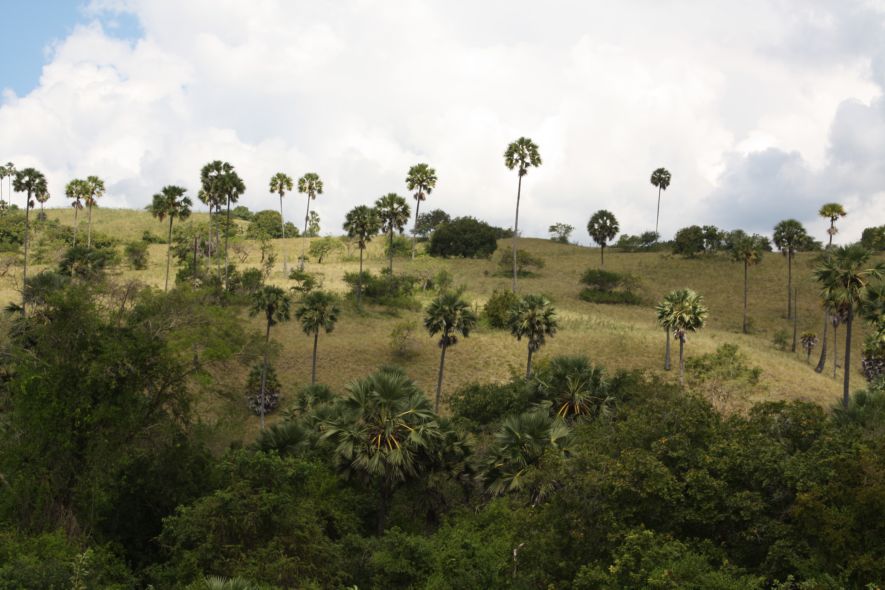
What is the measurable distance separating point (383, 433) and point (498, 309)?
1801 inches

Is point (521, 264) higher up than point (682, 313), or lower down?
higher up

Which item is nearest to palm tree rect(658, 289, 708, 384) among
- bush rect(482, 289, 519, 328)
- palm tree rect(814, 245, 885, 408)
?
palm tree rect(814, 245, 885, 408)

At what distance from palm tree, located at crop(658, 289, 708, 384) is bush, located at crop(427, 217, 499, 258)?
61.2m

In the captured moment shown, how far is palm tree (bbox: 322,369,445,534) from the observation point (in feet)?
84.5

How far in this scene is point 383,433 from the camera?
26156 mm

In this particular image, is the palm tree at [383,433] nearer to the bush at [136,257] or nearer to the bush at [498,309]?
the bush at [498,309]

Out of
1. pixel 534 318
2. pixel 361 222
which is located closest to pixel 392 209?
pixel 361 222

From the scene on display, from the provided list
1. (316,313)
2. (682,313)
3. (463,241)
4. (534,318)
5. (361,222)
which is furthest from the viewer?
(463,241)

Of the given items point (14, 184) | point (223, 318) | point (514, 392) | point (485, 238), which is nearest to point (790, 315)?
point (485, 238)

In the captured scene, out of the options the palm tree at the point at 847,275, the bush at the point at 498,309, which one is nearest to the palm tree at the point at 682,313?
the palm tree at the point at 847,275

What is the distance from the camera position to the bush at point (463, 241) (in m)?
115

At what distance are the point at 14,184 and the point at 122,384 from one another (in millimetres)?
49402

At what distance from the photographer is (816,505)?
1708 cm

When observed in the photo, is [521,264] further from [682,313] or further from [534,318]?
[534,318]
